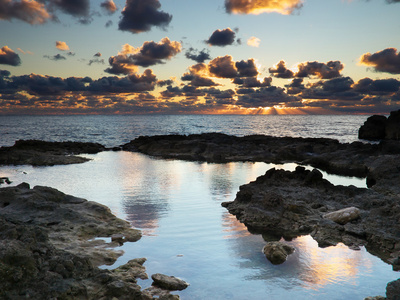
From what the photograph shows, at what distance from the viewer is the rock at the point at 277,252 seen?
26.2 feet

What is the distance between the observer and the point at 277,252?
805cm

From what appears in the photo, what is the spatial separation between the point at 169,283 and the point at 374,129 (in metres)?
76.5

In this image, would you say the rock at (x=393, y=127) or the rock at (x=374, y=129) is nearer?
the rock at (x=393, y=127)

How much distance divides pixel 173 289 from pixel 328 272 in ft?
12.4

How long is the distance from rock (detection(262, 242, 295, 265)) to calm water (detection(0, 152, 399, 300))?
0.15 metres

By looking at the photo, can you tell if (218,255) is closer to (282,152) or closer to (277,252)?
(277,252)

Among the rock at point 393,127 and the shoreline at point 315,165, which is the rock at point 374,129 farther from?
the shoreline at point 315,165

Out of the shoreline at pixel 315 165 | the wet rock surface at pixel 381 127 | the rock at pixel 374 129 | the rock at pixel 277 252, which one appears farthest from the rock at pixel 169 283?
the rock at pixel 374 129

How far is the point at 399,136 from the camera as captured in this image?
204ft

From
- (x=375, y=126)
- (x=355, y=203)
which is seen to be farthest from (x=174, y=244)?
(x=375, y=126)

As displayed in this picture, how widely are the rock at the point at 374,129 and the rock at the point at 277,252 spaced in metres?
72.9

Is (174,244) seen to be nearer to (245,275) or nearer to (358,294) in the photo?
(245,275)

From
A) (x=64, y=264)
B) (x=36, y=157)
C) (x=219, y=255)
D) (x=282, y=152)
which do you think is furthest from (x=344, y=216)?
(x=36, y=157)

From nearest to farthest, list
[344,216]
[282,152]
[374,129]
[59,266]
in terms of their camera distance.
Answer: [59,266]
[344,216]
[282,152]
[374,129]
